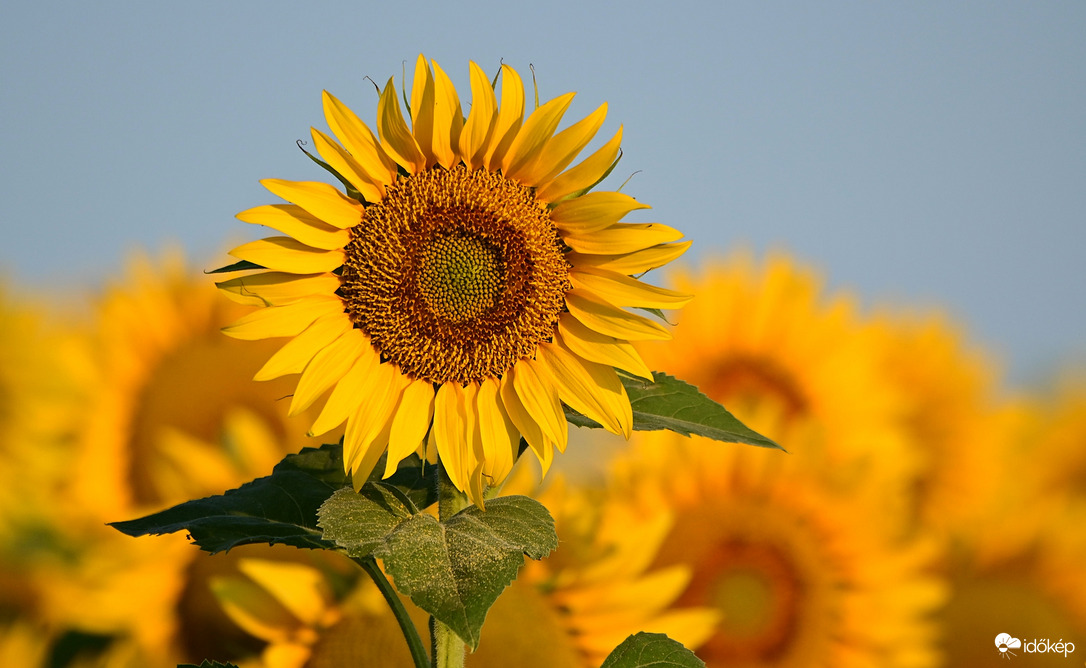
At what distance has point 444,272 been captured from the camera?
4.54ft

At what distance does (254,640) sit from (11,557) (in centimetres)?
116

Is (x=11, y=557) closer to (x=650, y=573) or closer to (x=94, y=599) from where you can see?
(x=94, y=599)

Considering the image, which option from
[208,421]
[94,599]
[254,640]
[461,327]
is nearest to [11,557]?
[94,599]

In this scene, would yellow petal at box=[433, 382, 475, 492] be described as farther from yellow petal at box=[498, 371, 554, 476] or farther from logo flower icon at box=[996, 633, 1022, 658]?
logo flower icon at box=[996, 633, 1022, 658]

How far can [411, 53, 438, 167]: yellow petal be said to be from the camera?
1257 mm

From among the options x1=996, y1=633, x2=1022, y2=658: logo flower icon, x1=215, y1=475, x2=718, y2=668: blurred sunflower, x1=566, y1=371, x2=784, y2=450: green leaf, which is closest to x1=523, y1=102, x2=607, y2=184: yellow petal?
x1=566, y1=371, x2=784, y2=450: green leaf

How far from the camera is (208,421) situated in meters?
2.85

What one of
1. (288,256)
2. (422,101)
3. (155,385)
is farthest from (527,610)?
(155,385)

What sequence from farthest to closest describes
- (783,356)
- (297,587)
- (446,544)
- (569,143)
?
(783,356), (297,587), (569,143), (446,544)

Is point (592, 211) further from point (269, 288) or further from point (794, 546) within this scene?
point (794, 546)

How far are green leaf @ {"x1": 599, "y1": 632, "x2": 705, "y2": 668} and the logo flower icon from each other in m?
2.04

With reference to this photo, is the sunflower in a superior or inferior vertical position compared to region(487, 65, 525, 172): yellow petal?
inferior

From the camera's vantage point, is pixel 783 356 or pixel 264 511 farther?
pixel 783 356

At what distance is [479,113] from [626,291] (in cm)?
31
